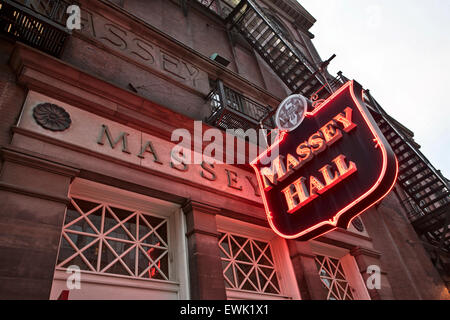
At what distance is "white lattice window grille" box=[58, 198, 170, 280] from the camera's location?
5.00 metres

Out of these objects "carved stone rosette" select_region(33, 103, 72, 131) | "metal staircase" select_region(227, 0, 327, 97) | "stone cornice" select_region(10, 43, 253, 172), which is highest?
"metal staircase" select_region(227, 0, 327, 97)

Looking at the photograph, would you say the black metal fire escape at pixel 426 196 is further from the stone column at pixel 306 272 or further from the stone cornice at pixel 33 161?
the stone cornice at pixel 33 161

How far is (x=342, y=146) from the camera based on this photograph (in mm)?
6203

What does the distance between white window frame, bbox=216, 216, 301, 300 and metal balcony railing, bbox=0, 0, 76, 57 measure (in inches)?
187

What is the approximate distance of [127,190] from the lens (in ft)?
19.2

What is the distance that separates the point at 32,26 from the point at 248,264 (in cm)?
632

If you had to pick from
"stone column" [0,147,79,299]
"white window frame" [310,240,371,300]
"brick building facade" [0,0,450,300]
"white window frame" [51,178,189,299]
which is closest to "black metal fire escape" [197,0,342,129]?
"brick building facade" [0,0,450,300]

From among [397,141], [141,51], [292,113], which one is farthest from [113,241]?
[397,141]

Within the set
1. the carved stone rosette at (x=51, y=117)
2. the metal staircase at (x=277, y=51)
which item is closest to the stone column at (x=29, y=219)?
the carved stone rosette at (x=51, y=117)

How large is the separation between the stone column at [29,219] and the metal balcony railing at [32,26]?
8.50 ft

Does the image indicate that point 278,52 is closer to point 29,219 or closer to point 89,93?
point 89,93

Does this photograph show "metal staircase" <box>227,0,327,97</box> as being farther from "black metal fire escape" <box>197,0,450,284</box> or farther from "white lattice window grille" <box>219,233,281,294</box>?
"white lattice window grille" <box>219,233,281,294</box>
